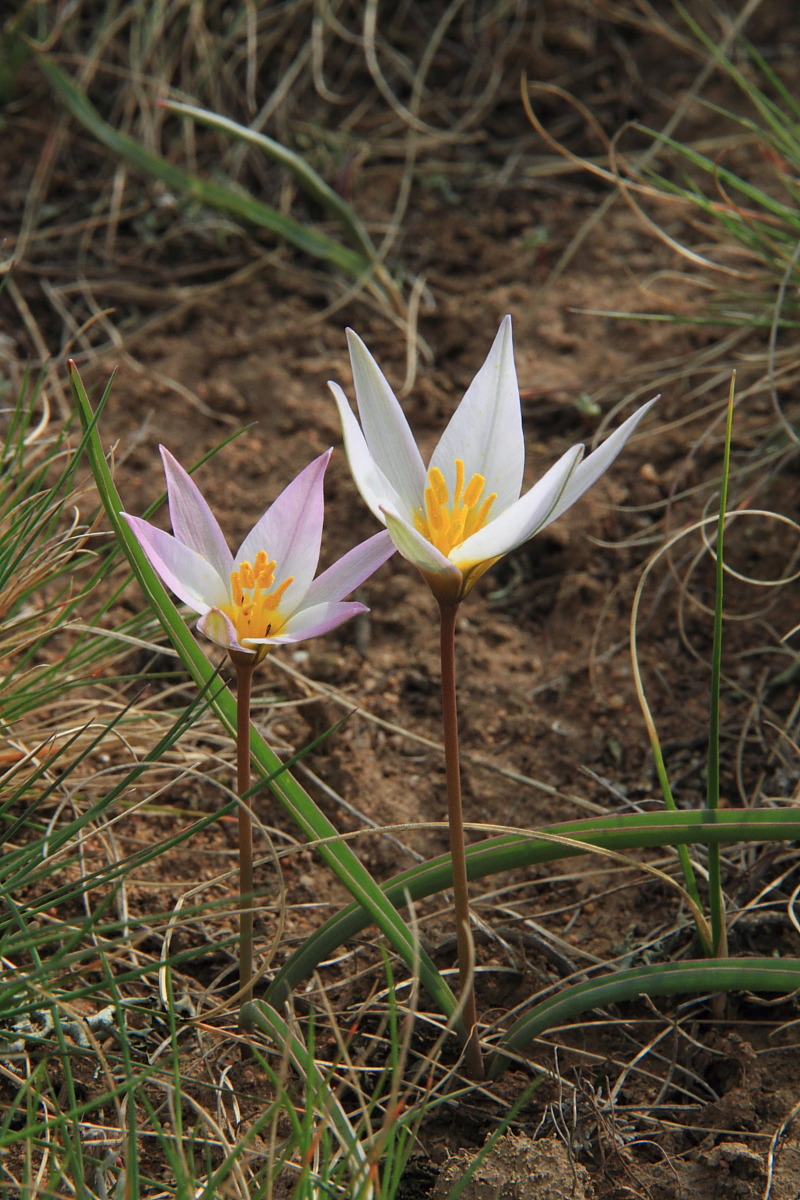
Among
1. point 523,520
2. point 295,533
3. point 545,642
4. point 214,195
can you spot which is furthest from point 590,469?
point 214,195

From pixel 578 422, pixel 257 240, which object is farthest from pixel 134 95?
pixel 578 422

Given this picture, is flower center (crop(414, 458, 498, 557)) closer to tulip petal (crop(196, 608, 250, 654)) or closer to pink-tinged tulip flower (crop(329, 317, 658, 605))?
pink-tinged tulip flower (crop(329, 317, 658, 605))

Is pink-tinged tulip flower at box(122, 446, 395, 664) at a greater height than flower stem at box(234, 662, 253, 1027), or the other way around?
pink-tinged tulip flower at box(122, 446, 395, 664)

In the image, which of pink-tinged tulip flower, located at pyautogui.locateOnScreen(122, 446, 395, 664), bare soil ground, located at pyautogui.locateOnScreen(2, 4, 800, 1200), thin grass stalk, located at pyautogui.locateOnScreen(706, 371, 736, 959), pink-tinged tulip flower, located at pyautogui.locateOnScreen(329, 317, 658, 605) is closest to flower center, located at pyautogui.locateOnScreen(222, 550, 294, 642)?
pink-tinged tulip flower, located at pyautogui.locateOnScreen(122, 446, 395, 664)

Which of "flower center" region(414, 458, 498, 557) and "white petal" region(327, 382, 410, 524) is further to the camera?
"flower center" region(414, 458, 498, 557)

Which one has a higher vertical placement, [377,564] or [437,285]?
[377,564]

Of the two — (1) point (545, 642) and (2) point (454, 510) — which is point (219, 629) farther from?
(1) point (545, 642)

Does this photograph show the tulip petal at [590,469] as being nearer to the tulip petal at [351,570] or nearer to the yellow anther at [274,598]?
the tulip petal at [351,570]

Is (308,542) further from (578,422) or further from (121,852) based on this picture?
(578,422)
